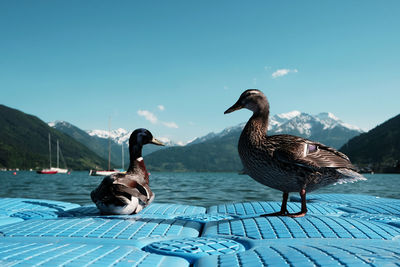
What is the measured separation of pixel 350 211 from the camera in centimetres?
869

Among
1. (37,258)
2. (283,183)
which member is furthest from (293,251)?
A: (37,258)

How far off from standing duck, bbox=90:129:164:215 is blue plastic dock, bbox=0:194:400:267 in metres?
0.35

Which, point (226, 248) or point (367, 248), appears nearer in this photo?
point (367, 248)

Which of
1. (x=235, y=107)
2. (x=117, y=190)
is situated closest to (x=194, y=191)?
(x=117, y=190)

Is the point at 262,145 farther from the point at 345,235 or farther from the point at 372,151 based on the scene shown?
the point at 372,151

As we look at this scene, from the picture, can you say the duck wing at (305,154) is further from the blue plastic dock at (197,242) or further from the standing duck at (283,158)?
the blue plastic dock at (197,242)

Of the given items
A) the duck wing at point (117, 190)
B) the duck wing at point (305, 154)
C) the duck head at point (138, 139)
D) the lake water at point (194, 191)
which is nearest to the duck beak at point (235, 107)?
the duck wing at point (305, 154)

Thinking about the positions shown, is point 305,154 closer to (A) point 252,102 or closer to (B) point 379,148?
(A) point 252,102

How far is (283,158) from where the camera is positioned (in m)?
5.23

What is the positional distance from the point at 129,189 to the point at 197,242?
265 cm

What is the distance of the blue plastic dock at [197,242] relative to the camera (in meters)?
3.62

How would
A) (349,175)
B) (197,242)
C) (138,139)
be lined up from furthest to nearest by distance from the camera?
1. (138,139)
2. (349,175)
3. (197,242)

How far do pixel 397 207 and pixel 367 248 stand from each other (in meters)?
6.20

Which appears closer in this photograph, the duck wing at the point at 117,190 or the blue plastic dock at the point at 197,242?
the blue plastic dock at the point at 197,242
